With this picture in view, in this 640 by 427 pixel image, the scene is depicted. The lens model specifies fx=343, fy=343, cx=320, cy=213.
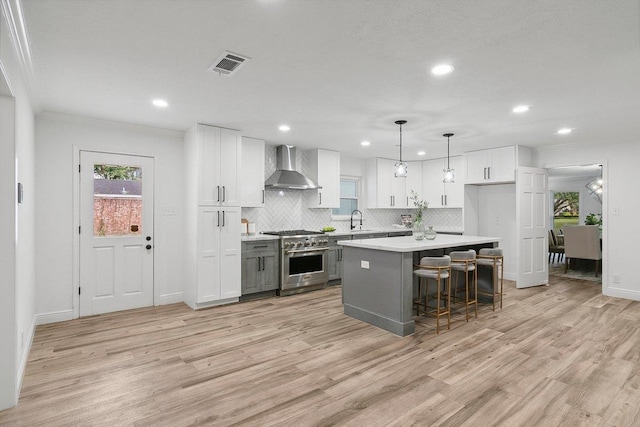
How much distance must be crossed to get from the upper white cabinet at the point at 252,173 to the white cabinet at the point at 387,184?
8.91 ft

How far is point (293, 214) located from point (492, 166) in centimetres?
370

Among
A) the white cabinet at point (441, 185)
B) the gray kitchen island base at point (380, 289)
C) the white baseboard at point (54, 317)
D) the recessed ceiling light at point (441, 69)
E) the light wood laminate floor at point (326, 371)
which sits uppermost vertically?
the recessed ceiling light at point (441, 69)

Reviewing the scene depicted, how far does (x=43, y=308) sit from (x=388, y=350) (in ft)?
13.1

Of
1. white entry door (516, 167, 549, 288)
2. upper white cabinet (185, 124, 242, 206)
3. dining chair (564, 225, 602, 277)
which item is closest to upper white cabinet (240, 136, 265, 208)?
upper white cabinet (185, 124, 242, 206)

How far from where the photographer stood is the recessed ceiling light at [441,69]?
2.77m

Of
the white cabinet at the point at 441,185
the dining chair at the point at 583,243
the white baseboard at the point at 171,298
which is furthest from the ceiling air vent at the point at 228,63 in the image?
the dining chair at the point at 583,243

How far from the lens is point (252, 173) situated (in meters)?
5.41

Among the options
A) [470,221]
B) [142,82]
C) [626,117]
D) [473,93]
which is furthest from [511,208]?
[142,82]

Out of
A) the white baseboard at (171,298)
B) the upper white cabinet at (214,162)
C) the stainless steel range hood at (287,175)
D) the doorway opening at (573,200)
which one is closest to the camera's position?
the upper white cabinet at (214,162)

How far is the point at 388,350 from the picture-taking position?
326cm

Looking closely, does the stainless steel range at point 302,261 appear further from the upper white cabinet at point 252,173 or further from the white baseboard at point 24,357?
the white baseboard at point 24,357

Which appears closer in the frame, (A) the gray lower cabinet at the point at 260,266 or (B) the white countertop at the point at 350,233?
(A) the gray lower cabinet at the point at 260,266

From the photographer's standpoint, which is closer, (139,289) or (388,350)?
(388,350)

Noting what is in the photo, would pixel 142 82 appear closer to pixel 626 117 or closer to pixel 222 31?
pixel 222 31
